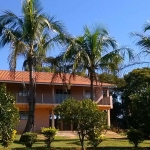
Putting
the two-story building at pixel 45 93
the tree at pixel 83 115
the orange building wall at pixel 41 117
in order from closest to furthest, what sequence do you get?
the tree at pixel 83 115 → the two-story building at pixel 45 93 → the orange building wall at pixel 41 117

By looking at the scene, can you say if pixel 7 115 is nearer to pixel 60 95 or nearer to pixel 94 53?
pixel 94 53

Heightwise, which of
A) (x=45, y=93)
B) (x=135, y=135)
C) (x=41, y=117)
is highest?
(x=45, y=93)

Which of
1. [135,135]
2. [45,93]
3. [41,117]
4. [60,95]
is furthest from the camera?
[45,93]

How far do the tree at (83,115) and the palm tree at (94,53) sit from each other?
6.25 metres

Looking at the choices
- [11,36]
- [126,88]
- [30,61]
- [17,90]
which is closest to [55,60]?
[30,61]

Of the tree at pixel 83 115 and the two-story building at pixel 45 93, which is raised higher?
the two-story building at pixel 45 93

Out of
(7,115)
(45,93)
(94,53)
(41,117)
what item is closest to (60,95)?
(45,93)

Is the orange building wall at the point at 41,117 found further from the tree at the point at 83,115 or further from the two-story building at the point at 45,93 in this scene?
the tree at the point at 83,115

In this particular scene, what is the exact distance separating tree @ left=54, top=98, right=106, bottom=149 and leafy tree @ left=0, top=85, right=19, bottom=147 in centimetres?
319

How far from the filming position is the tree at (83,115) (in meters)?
17.9

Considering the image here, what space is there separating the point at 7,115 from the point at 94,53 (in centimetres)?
1136

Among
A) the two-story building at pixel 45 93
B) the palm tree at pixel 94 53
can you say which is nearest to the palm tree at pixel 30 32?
the palm tree at pixel 94 53

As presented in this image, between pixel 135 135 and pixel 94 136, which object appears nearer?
pixel 94 136

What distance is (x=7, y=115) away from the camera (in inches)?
589
